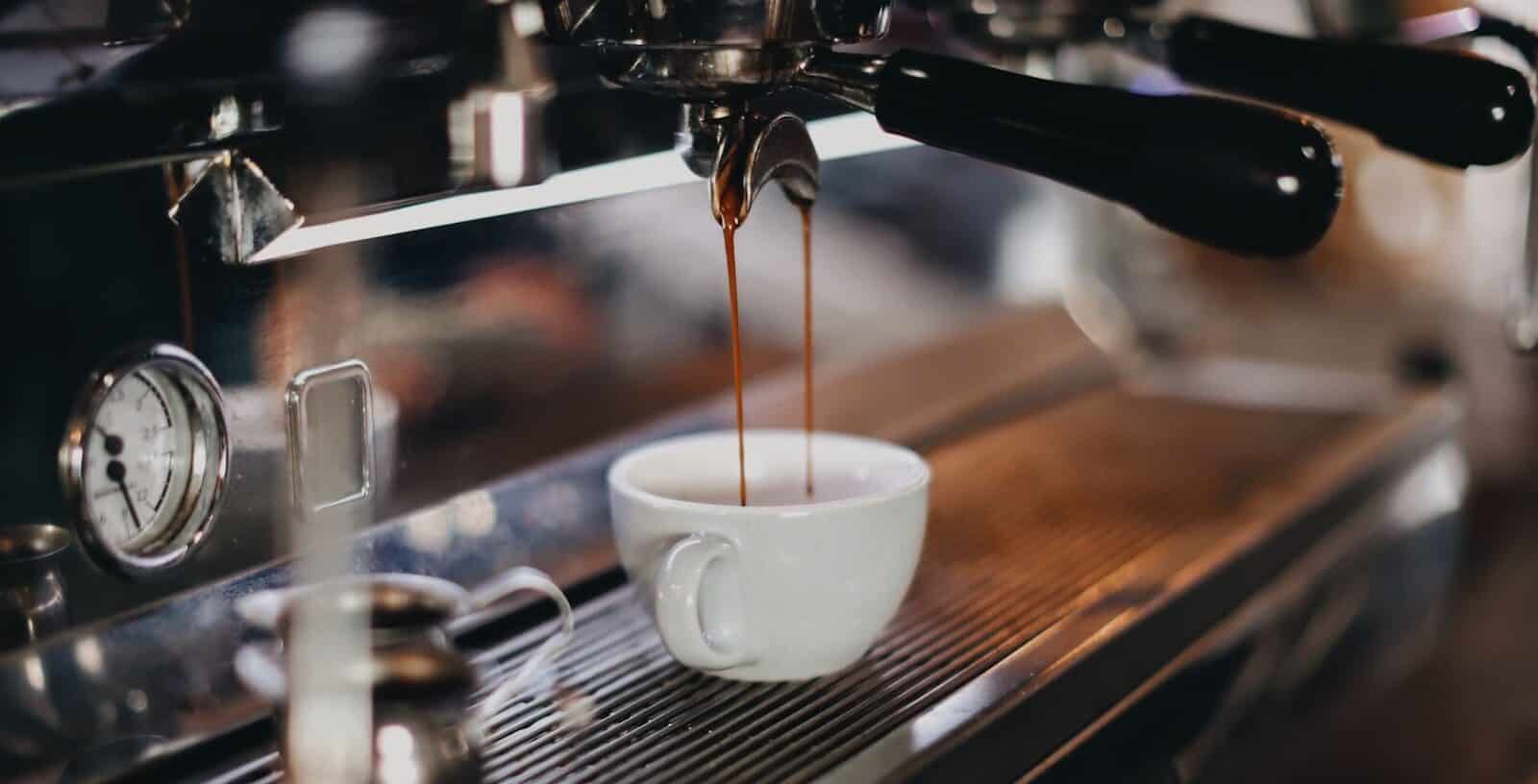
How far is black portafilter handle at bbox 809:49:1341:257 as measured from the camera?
40cm

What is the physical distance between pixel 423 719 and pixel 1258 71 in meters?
0.42

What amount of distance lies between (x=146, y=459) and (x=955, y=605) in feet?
0.99

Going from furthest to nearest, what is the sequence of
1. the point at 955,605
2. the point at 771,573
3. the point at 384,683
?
the point at 955,605
the point at 771,573
the point at 384,683

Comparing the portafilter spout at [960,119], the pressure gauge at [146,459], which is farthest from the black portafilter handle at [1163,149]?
the pressure gauge at [146,459]

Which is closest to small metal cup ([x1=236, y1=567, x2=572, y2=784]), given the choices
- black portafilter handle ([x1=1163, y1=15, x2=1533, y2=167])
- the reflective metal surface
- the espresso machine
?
the espresso machine

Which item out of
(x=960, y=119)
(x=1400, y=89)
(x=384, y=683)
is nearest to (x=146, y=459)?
(x=384, y=683)

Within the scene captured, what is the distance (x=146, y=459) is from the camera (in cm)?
47

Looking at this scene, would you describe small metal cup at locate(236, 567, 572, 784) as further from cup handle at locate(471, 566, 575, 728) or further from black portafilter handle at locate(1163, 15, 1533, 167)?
Answer: black portafilter handle at locate(1163, 15, 1533, 167)

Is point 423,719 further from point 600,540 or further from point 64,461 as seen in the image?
point 600,540

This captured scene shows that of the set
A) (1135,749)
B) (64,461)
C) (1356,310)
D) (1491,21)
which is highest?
(1491,21)

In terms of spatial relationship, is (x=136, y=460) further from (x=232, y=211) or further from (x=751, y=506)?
(x=751, y=506)

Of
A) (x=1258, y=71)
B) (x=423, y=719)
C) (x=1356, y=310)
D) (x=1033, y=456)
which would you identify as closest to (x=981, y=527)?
(x=1033, y=456)

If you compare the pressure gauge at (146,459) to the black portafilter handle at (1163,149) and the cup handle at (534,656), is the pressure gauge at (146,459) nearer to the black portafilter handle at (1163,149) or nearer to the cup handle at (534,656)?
the cup handle at (534,656)

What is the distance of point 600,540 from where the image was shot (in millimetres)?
646
